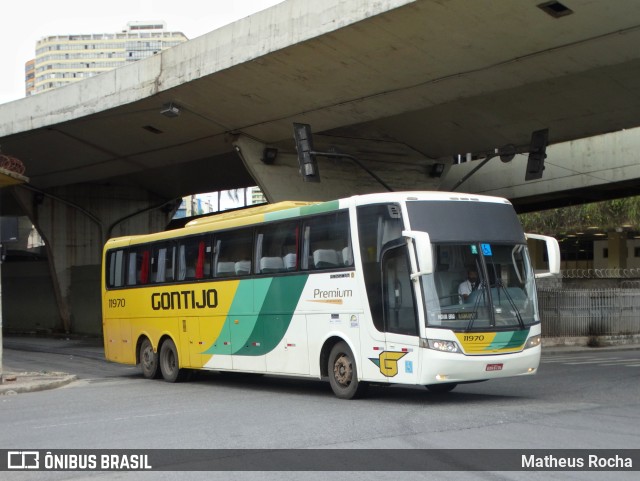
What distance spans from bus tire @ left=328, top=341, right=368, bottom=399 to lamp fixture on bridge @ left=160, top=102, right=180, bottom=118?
15070mm

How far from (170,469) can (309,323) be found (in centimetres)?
688

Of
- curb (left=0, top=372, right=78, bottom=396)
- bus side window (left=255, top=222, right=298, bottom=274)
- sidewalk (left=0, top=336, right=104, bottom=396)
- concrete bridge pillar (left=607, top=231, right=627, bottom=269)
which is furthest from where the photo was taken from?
concrete bridge pillar (left=607, top=231, right=627, bottom=269)

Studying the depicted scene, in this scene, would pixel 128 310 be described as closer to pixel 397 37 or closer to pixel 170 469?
pixel 397 37

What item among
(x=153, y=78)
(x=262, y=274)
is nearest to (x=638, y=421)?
(x=262, y=274)

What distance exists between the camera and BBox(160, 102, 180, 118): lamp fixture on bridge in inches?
1113

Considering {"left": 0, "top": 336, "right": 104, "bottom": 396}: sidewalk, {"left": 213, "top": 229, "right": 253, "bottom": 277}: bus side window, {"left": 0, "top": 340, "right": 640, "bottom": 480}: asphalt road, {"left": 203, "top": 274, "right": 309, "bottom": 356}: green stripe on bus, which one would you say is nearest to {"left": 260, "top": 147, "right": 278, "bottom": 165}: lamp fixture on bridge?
{"left": 0, "top": 336, "right": 104, "bottom": 396}: sidewalk

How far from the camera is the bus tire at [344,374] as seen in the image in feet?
47.6

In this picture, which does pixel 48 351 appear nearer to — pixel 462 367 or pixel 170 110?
pixel 170 110

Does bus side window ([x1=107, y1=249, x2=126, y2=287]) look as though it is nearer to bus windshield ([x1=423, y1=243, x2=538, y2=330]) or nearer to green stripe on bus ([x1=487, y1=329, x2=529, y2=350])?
bus windshield ([x1=423, y1=243, x2=538, y2=330])

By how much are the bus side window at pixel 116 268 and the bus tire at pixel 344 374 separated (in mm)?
8187

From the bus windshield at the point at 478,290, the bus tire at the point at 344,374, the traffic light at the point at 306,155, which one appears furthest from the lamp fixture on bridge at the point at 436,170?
the bus windshield at the point at 478,290

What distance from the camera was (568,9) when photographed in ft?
65.9

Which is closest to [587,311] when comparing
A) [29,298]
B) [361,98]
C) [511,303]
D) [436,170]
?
[436,170]

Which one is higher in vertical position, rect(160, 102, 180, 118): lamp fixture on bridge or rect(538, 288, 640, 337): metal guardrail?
rect(160, 102, 180, 118): lamp fixture on bridge
